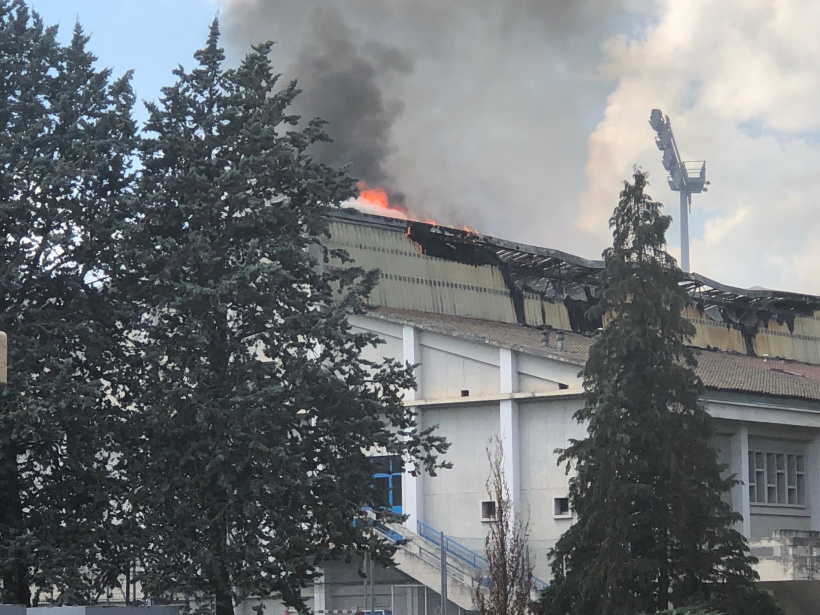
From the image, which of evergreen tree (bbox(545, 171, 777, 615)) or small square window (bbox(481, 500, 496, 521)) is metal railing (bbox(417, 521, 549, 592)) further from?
evergreen tree (bbox(545, 171, 777, 615))

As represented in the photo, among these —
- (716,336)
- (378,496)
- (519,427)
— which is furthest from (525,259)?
(378,496)

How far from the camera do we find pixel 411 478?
4228 cm

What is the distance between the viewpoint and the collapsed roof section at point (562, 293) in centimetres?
4953

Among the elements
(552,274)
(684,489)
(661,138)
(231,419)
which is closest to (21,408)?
(231,419)

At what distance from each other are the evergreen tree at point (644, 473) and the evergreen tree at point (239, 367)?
3892 mm

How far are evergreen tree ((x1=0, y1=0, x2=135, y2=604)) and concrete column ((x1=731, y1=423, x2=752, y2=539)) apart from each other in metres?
19.6

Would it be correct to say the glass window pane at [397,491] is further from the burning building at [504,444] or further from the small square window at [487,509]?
the small square window at [487,509]

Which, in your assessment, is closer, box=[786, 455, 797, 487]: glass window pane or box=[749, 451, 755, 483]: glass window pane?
box=[749, 451, 755, 483]: glass window pane

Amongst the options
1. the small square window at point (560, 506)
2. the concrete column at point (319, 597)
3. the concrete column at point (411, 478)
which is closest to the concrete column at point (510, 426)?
the small square window at point (560, 506)

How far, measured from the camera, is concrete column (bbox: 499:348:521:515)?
4038 cm

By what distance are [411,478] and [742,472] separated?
10.1 metres

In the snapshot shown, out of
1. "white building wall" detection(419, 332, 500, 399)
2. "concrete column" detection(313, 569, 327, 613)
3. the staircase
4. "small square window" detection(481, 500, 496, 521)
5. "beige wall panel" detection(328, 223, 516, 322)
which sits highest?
"beige wall panel" detection(328, 223, 516, 322)

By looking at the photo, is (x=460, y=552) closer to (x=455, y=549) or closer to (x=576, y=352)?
(x=455, y=549)

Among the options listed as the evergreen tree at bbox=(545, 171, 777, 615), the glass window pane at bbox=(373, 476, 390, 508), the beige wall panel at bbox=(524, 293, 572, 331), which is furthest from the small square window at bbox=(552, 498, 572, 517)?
the beige wall panel at bbox=(524, 293, 572, 331)
